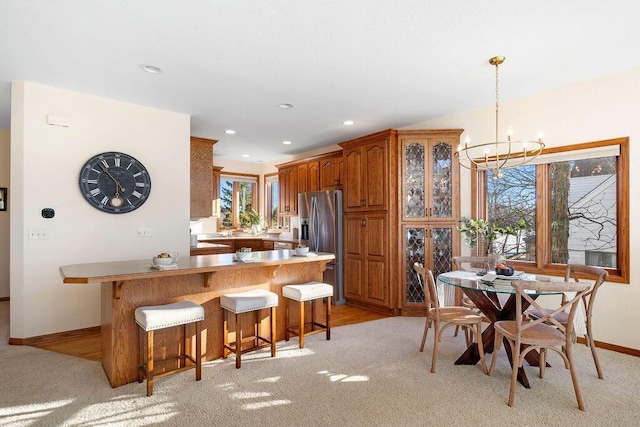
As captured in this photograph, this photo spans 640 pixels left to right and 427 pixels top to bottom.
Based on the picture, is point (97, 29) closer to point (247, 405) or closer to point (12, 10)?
point (12, 10)

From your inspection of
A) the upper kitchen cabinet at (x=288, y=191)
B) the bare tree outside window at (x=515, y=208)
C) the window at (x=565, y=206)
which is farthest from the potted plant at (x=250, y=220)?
the bare tree outside window at (x=515, y=208)

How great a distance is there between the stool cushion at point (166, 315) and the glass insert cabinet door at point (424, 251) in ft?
9.47

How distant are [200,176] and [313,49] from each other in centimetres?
305

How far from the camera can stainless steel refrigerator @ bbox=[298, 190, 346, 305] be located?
5512mm

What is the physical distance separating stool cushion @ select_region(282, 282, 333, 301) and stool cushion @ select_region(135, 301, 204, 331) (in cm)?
98

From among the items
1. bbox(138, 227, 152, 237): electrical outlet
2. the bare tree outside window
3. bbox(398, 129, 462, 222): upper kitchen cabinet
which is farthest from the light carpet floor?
bbox(398, 129, 462, 222): upper kitchen cabinet

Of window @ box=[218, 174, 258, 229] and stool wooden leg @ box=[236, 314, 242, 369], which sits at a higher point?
window @ box=[218, 174, 258, 229]

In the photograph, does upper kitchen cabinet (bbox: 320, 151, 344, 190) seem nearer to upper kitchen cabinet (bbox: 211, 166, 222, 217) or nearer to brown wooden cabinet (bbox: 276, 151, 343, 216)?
brown wooden cabinet (bbox: 276, 151, 343, 216)

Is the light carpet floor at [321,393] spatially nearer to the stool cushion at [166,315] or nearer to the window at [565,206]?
the stool cushion at [166,315]

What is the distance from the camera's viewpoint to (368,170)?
5148 mm

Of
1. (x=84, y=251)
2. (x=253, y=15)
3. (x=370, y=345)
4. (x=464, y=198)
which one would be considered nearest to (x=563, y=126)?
(x=464, y=198)

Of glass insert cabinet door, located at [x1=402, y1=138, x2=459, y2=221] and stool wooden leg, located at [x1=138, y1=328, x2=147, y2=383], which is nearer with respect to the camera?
stool wooden leg, located at [x1=138, y1=328, x2=147, y2=383]

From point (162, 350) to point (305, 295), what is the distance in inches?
50.4

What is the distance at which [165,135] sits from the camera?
14.6ft
